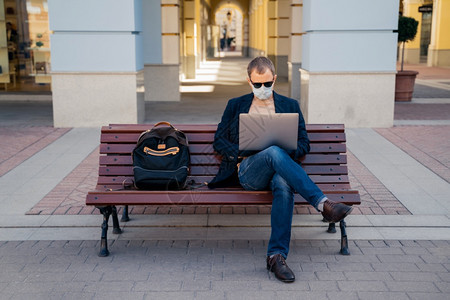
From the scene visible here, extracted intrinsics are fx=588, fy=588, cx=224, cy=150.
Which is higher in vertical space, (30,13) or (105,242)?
(30,13)

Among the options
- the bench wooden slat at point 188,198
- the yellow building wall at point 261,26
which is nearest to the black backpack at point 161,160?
the bench wooden slat at point 188,198

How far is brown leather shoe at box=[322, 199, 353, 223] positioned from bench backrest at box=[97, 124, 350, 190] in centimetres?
68

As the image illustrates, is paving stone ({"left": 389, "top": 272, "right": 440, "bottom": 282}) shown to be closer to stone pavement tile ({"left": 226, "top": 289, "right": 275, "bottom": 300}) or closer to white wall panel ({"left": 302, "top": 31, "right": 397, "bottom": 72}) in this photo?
stone pavement tile ({"left": 226, "top": 289, "right": 275, "bottom": 300})

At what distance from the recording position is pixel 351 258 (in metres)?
4.29

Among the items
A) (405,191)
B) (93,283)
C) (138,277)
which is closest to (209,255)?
(138,277)

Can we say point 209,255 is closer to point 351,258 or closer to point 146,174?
point 146,174

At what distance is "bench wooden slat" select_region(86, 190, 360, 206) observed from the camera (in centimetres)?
423

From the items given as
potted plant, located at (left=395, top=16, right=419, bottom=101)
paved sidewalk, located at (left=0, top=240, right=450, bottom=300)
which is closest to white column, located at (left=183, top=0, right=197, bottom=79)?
potted plant, located at (left=395, top=16, right=419, bottom=101)

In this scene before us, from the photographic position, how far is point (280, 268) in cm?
389

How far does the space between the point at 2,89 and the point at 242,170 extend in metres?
13.8

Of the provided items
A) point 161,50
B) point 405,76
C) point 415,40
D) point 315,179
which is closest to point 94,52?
point 161,50

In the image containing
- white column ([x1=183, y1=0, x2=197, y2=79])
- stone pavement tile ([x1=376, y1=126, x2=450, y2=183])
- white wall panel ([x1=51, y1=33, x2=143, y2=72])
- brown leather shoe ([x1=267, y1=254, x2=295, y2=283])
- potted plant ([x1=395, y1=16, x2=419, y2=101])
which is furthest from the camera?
white column ([x1=183, y1=0, x2=197, y2=79])

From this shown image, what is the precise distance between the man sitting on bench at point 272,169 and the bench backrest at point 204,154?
23cm

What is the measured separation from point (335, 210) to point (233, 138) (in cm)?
108
